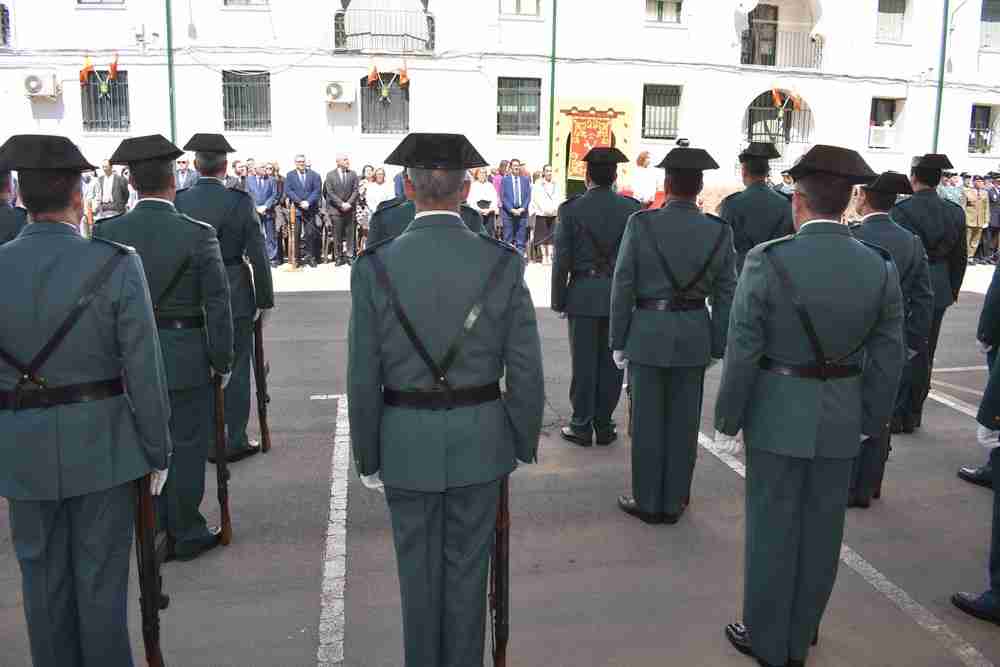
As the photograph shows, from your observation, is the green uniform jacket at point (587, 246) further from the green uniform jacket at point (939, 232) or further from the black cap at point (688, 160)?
the green uniform jacket at point (939, 232)

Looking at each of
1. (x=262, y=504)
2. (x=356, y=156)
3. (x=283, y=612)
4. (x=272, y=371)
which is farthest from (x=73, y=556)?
(x=356, y=156)

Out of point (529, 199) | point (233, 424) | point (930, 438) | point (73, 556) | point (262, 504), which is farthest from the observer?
point (529, 199)

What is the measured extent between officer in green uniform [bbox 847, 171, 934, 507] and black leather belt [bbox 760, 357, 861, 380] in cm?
209

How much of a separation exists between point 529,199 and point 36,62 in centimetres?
1319

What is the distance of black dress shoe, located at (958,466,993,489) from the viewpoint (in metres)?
6.41

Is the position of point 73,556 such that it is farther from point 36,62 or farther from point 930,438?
point 36,62

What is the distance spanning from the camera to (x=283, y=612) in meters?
4.45

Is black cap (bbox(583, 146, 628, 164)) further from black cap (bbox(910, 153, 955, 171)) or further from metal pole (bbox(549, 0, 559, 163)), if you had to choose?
metal pole (bbox(549, 0, 559, 163))

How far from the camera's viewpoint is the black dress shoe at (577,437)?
721 cm

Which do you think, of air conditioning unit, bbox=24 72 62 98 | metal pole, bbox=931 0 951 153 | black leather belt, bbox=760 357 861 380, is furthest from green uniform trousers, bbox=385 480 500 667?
metal pole, bbox=931 0 951 153

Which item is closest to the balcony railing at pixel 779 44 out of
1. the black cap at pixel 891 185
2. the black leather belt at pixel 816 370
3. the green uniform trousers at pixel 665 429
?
the black cap at pixel 891 185

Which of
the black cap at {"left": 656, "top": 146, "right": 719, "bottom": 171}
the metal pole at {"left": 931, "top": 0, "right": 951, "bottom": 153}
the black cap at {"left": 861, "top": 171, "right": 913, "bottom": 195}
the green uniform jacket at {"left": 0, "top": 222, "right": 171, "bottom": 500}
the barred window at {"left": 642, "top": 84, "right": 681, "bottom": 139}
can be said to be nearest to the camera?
the green uniform jacket at {"left": 0, "top": 222, "right": 171, "bottom": 500}

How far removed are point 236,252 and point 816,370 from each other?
4.16 m

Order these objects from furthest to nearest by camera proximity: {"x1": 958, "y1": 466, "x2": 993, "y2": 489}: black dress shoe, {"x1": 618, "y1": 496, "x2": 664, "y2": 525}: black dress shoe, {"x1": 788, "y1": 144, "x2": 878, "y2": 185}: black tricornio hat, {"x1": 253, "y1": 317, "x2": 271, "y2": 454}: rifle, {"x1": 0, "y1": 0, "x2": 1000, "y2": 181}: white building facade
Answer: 1. {"x1": 0, "y1": 0, "x2": 1000, "y2": 181}: white building facade
2. {"x1": 253, "y1": 317, "x2": 271, "y2": 454}: rifle
3. {"x1": 958, "y1": 466, "x2": 993, "y2": 489}: black dress shoe
4. {"x1": 618, "y1": 496, "x2": 664, "y2": 525}: black dress shoe
5. {"x1": 788, "y1": 144, "x2": 878, "y2": 185}: black tricornio hat
